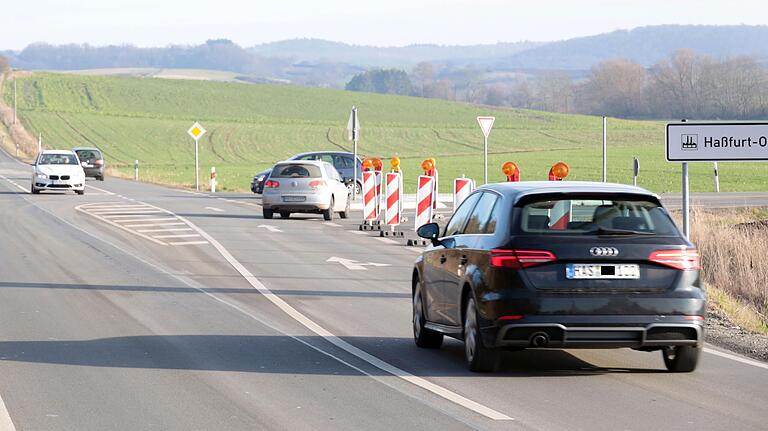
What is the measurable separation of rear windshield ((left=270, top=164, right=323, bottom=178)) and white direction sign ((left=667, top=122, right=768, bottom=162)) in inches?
705

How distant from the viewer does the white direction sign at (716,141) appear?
15273mm

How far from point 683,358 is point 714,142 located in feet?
17.5

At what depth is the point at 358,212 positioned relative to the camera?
3747cm

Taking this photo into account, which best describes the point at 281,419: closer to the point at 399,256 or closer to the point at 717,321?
the point at 717,321

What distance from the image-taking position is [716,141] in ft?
50.7

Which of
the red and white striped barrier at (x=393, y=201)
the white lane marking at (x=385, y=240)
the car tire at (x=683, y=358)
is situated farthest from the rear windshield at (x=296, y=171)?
the car tire at (x=683, y=358)

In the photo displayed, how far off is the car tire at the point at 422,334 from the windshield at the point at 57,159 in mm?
34188

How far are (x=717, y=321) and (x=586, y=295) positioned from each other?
4692 mm

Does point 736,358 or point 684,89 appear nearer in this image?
point 736,358

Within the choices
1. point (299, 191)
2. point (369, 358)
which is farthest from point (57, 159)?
point (369, 358)

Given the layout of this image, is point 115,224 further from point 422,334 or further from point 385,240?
point 422,334

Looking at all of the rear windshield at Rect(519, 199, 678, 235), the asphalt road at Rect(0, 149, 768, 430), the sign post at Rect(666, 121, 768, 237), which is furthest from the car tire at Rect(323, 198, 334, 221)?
the rear windshield at Rect(519, 199, 678, 235)

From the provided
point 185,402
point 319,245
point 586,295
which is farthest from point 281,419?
point 319,245

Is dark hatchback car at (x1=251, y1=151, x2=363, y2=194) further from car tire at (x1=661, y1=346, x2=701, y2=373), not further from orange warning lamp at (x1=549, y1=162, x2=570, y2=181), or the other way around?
car tire at (x1=661, y1=346, x2=701, y2=373)
